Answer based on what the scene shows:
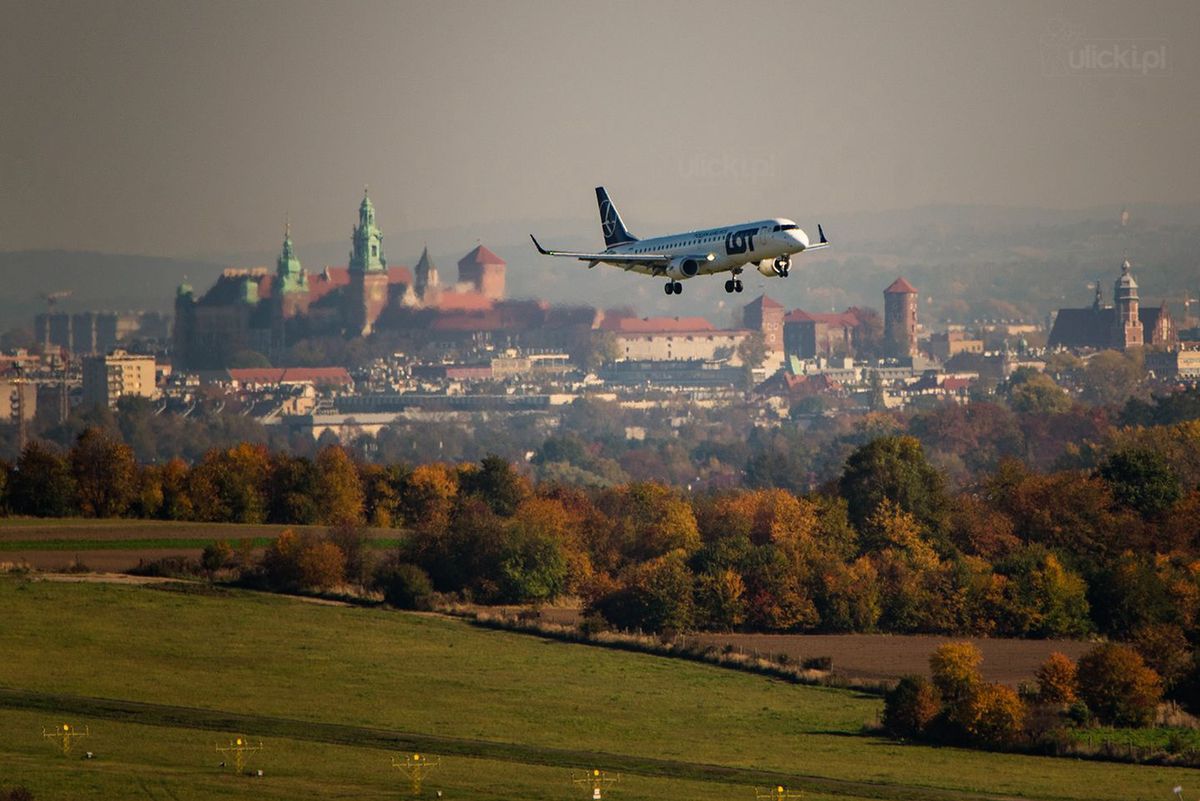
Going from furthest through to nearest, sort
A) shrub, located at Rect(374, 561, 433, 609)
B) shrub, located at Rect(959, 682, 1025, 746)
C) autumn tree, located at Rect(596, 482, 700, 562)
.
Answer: autumn tree, located at Rect(596, 482, 700, 562), shrub, located at Rect(374, 561, 433, 609), shrub, located at Rect(959, 682, 1025, 746)

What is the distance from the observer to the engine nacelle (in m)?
77.6

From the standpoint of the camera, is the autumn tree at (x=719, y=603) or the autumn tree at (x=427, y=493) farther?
the autumn tree at (x=427, y=493)

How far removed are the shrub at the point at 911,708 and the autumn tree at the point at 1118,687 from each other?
5217mm

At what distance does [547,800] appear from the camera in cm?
5531

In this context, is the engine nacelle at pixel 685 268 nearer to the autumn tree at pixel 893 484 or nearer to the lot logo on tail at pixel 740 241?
the lot logo on tail at pixel 740 241

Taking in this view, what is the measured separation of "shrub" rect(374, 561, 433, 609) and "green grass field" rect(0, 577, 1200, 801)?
287cm

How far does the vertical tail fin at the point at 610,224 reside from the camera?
308 feet

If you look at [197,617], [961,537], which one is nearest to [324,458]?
[961,537]

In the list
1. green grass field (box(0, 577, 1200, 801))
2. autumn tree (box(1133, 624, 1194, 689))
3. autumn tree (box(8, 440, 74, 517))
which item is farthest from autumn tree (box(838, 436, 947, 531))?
autumn tree (box(8, 440, 74, 517))

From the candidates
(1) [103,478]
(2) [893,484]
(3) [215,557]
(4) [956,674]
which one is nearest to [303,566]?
(3) [215,557]

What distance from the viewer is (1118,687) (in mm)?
71250

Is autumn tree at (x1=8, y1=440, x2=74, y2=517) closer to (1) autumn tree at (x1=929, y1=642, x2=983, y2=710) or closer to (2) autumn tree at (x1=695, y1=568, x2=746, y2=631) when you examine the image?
(2) autumn tree at (x1=695, y1=568, x2=746, y2=631)

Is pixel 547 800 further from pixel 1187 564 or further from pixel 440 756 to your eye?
pixel 1187 564

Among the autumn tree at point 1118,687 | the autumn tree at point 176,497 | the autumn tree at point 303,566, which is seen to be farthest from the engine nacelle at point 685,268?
the autumn tree at point 176,497
